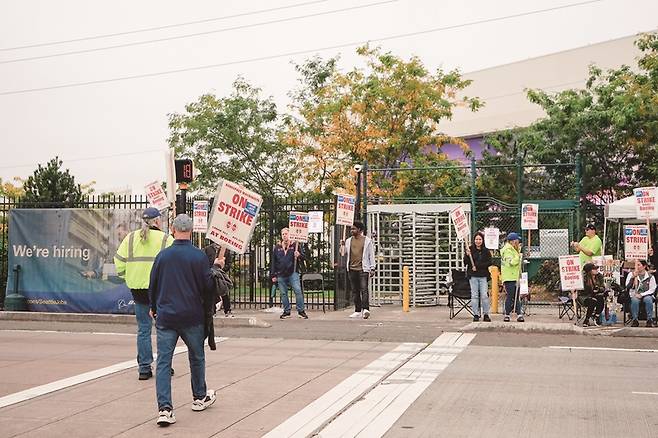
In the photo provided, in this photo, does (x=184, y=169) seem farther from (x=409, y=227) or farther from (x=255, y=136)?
(x=255, y=136)

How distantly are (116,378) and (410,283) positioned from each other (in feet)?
38.8

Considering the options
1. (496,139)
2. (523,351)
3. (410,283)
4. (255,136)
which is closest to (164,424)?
(523,351)

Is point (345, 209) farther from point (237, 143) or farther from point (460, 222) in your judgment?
point (237, 143)

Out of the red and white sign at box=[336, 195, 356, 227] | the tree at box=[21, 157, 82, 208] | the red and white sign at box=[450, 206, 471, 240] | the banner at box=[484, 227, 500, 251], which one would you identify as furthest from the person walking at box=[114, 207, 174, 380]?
the tree at box=[21, 157, 82, 208]

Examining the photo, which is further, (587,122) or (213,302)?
(587,122)

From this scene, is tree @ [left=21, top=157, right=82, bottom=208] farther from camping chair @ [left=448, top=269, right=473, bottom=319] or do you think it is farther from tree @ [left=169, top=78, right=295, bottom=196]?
camping chair @ [left=448, top=269, right=473, bottom=319]

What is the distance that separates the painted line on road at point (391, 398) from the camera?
7.59m

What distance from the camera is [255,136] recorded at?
40.1 meters

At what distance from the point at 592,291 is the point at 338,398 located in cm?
886

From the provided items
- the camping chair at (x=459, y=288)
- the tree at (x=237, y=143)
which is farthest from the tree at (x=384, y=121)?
the camping chair at (x=459, y=288)

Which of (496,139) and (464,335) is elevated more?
(496,139)

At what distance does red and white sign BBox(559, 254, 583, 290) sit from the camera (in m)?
16.3

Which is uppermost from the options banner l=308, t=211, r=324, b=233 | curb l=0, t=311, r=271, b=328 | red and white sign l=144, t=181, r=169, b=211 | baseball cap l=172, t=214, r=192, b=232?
red and white sign l=144, t=181, r=169, b=211

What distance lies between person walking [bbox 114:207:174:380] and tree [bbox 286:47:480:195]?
2152cm
